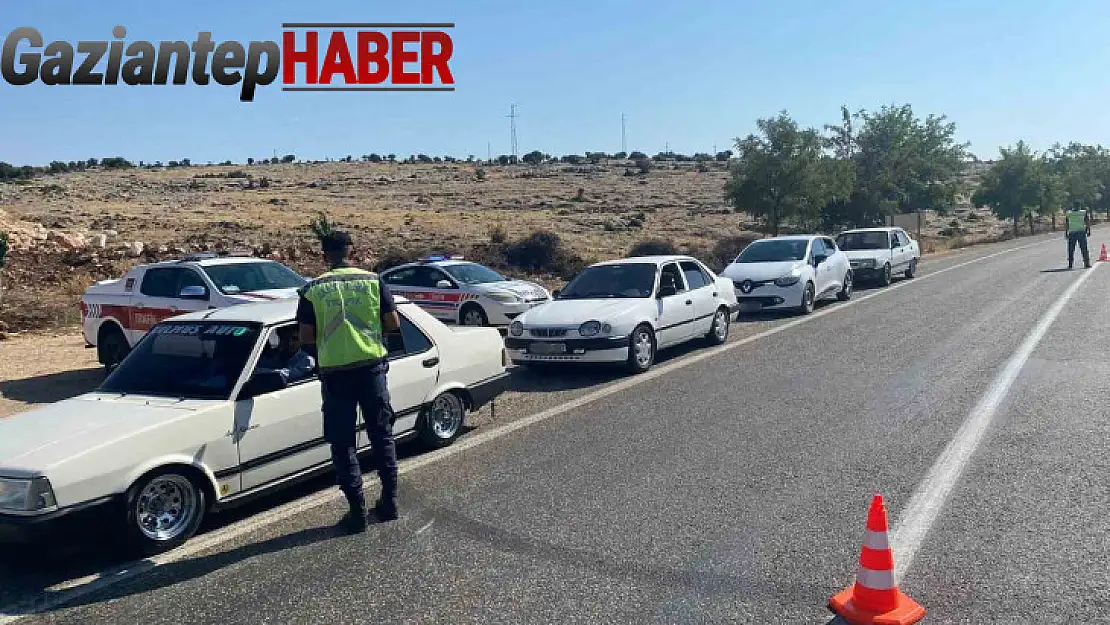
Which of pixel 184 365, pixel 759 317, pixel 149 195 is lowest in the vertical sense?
pixel 759 317

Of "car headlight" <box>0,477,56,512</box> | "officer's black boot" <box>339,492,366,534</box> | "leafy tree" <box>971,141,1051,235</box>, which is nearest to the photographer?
"car headlight" <box>0,477,56,512</box>

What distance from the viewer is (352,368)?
208 inches

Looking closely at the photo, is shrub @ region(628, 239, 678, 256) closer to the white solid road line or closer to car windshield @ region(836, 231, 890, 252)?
car windshield @ region(836, 231, 890, 252)

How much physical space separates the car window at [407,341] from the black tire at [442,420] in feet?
1.39

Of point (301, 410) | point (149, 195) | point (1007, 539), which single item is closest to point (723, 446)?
point (1007, 539)

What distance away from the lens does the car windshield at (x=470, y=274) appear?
50.0 ft

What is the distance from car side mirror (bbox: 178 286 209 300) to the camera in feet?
35.8

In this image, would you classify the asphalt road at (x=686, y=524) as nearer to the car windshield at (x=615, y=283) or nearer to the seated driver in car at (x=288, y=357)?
the seated driver in car at (x=288, y=357)

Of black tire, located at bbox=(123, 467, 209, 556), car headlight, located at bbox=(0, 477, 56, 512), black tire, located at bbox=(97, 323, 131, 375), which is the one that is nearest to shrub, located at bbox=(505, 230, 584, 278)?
black tire, located at bbox=(97, 323, 131, 375)

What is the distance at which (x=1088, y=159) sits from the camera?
73.8m

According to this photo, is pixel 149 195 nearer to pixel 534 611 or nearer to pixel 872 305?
pixel 872 305

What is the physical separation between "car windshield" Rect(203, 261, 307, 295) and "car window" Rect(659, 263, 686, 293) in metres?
4.69

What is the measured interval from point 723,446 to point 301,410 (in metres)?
3.23

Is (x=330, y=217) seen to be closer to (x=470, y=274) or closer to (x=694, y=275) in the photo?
(x=470, y=274)
